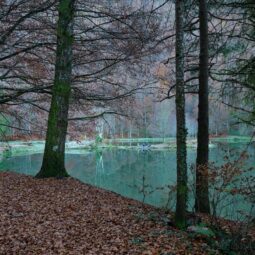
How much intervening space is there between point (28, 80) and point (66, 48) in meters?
2.74

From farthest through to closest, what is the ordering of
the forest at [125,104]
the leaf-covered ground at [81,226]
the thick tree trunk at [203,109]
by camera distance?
the thick tree trunk at [203,109]
the forest at [125,104]
the leaf-covered ground at [81,226]

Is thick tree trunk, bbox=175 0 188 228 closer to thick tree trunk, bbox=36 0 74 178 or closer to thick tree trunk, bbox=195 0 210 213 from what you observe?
thick tree trunk, bbox=195 0 210 213

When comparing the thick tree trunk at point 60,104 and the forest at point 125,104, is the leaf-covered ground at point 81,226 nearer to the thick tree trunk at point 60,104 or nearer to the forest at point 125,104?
the forest at point 125,104

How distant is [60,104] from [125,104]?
11.8 ft

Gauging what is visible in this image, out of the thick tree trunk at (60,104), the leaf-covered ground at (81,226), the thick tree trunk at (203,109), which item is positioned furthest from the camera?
the thick tree trunk at (60,104)

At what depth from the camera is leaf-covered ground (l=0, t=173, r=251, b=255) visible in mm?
5141

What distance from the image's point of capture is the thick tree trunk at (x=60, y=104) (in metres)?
9.79

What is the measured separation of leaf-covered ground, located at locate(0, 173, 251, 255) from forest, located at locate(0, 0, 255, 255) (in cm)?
2

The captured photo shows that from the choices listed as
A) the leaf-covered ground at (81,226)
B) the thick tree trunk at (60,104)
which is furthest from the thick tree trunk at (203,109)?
the thick tree trunk at (60,104)

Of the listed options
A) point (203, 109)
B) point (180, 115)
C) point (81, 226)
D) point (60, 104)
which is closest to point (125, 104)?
point (60, 104)

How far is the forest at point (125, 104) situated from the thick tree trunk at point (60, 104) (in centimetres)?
3

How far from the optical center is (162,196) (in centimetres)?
1585

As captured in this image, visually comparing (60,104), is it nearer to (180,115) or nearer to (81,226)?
(81,226)

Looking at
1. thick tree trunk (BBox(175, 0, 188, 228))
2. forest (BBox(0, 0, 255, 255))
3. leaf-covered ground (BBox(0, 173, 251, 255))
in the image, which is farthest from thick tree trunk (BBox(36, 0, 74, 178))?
thick tree trunk (BBox(175, 0, 188, 228))
